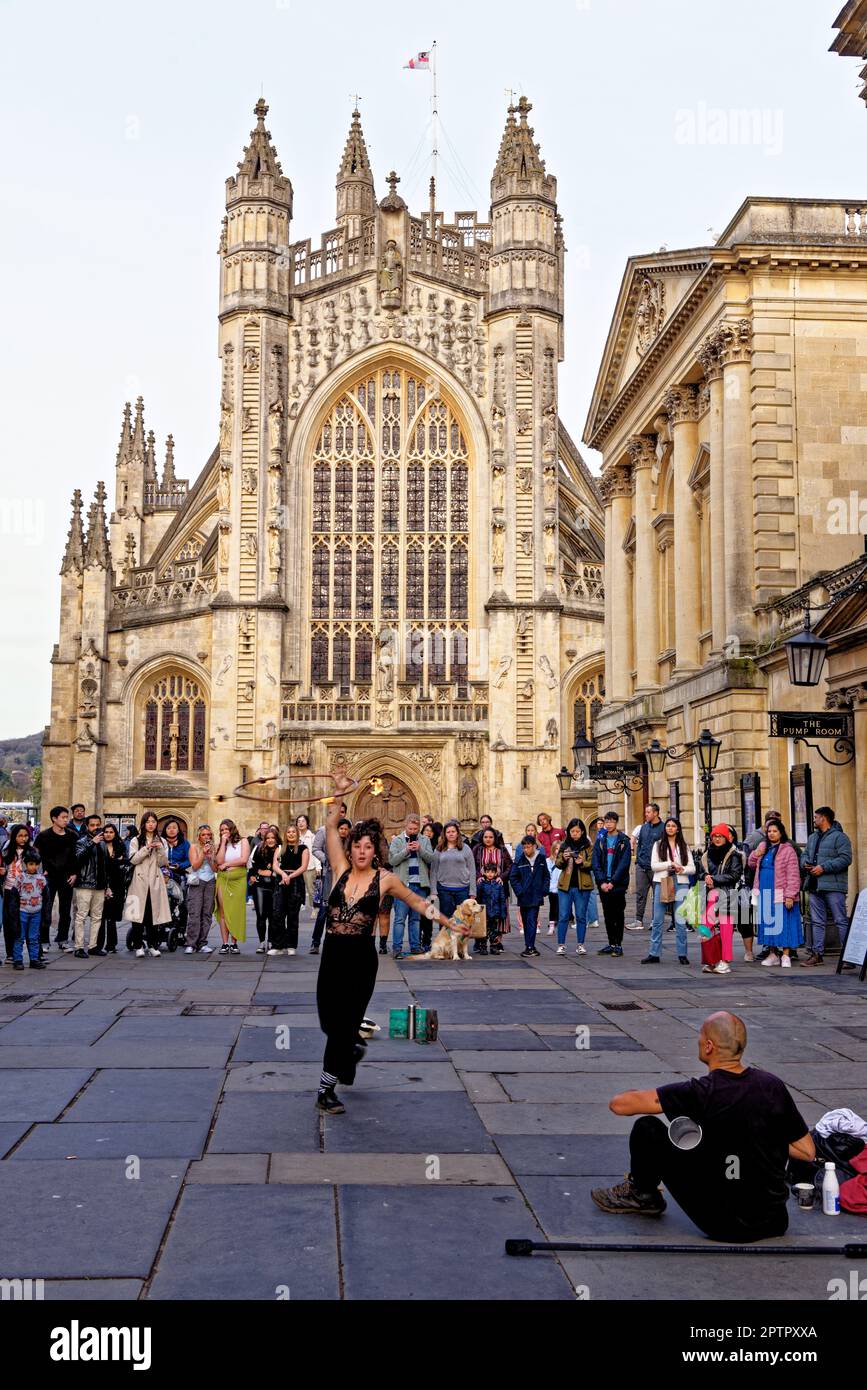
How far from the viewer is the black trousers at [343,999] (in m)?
7.55

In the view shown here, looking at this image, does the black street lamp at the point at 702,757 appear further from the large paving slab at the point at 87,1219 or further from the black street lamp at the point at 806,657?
the large paving slab at the point at 87,1219

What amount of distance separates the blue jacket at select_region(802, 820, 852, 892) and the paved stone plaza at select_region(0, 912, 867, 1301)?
197cm

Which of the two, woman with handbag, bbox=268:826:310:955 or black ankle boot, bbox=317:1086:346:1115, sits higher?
woman with handbag, bbox=268:826:310:955

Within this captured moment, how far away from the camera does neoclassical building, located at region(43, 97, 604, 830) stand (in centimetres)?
3984

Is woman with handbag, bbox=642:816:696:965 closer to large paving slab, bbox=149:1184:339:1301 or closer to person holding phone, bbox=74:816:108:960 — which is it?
person holding phone, bbox=74:816:108:960

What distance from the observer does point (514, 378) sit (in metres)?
40.8

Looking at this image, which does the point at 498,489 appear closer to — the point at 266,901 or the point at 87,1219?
the point at 266,901

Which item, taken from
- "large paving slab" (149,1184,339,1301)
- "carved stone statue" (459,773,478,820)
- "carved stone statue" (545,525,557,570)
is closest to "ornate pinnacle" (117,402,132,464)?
"carved stone statue" (545,525,557,570)

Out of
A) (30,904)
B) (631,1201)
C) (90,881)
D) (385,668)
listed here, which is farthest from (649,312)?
(631,1201)

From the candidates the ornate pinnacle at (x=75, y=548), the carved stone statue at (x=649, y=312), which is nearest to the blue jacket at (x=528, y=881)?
the carved stone statue at (x=649, y=312)

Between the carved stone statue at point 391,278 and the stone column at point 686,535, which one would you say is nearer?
the stone column at point 686,535

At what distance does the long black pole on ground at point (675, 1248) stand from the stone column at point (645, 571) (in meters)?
23.5
